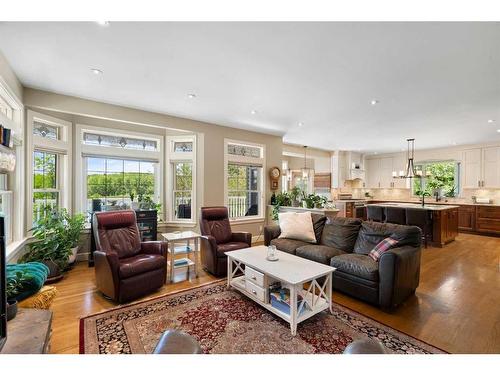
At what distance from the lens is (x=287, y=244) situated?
11.5ft

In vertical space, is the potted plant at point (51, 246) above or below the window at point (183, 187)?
below

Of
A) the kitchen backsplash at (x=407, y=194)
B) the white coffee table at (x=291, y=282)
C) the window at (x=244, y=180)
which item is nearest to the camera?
the white coffee table at (x=291, y=282)

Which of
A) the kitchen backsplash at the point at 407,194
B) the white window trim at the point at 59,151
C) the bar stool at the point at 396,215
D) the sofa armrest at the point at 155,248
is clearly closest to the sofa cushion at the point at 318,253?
the sofa armrest at the point at 155,248

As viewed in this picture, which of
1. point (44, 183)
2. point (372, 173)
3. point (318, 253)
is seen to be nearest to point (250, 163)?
point (318, 253)

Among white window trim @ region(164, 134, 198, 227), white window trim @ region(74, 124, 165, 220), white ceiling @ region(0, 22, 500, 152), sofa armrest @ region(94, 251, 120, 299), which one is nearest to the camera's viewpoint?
white ceiling @ region(0, 22, 500, 152)

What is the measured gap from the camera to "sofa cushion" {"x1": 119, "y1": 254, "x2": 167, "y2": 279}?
8.46 feet

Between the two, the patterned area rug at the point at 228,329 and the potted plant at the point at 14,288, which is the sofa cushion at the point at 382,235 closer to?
the patterned area rug at the point at 228,329

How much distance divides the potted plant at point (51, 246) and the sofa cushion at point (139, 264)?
108 cm

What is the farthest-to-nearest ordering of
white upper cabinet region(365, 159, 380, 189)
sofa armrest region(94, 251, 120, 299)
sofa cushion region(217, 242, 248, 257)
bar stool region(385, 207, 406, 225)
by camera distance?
white upper cabinet region(365, 159, 380, 189) → bar stool region(385, 207, 406, 225) → sofa cushion region(217, 242, 248, 257) → sofa armrest region(94, 251, 120, 299)

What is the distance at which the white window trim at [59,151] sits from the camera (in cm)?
326

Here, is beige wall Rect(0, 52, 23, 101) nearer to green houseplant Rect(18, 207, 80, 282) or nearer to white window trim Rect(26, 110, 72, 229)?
white window trim Rect(26, 110, 72, 229)

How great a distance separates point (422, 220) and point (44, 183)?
726 cm

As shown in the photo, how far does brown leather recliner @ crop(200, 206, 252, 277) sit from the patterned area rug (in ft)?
2.49

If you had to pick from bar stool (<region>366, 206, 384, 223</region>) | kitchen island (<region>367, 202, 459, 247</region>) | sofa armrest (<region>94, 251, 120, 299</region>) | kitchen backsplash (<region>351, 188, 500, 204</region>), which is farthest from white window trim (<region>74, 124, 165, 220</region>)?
kitchen backsplash (<region>351, 188, 500, 204</region>)
